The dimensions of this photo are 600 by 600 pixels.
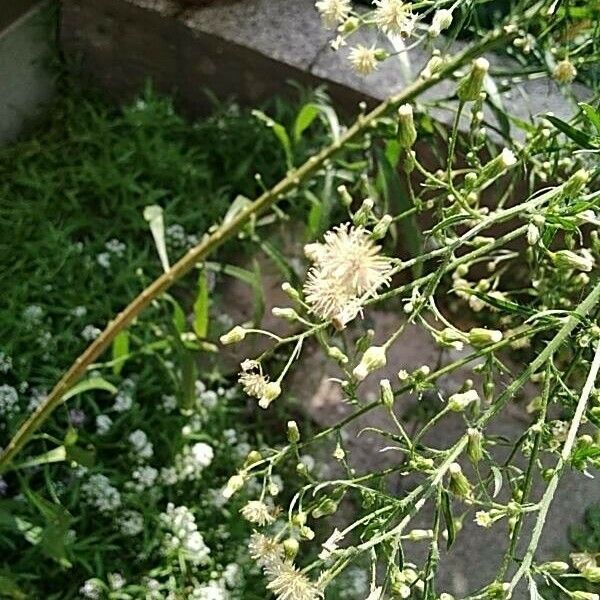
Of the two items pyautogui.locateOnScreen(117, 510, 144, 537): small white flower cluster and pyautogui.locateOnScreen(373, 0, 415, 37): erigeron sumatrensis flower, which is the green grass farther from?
pyautogui.locateOnScreen(373, 0, 415, 37): erigeron sumatrensis flower

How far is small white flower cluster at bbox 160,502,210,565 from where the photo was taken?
123 cm

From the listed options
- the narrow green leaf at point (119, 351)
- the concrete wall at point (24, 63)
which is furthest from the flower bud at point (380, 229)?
the concrete wall at point (24, 63)

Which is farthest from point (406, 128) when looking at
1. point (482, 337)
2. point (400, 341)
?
point (400, 341)

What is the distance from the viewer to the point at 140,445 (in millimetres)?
1278

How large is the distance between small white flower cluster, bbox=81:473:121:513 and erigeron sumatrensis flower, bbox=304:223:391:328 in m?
0.66

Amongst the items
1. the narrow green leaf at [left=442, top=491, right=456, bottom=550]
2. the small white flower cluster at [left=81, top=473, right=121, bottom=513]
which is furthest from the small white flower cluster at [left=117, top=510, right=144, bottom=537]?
the narrow green leaf at [left=442, top=491, right=456, bottom=550]

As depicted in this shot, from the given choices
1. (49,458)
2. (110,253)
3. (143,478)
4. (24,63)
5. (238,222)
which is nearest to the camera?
(238,222)

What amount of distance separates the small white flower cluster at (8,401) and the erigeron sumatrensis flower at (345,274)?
711 mm

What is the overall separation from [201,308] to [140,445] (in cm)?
20

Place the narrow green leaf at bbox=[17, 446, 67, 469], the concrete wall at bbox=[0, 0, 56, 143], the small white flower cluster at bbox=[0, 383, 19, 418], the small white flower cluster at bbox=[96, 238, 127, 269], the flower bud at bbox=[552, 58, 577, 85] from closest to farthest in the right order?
the flower bud at bbox=[552, 58, 577, 85]
the narrow green leaf at bbox=[17, 446, 67, 469]
the small white flower cluster at bbox=[0, 383, 19, 418]
the small white flower cluster at bbox=[96, 238, 127, 269]
the concrete wall at bbox=[0, 0, 56, 143]

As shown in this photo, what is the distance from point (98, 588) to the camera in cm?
117

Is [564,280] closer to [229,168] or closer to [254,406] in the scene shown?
[254,406]

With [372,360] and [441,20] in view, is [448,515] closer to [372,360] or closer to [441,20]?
[372,360]

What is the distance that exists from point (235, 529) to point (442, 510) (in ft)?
2.11
